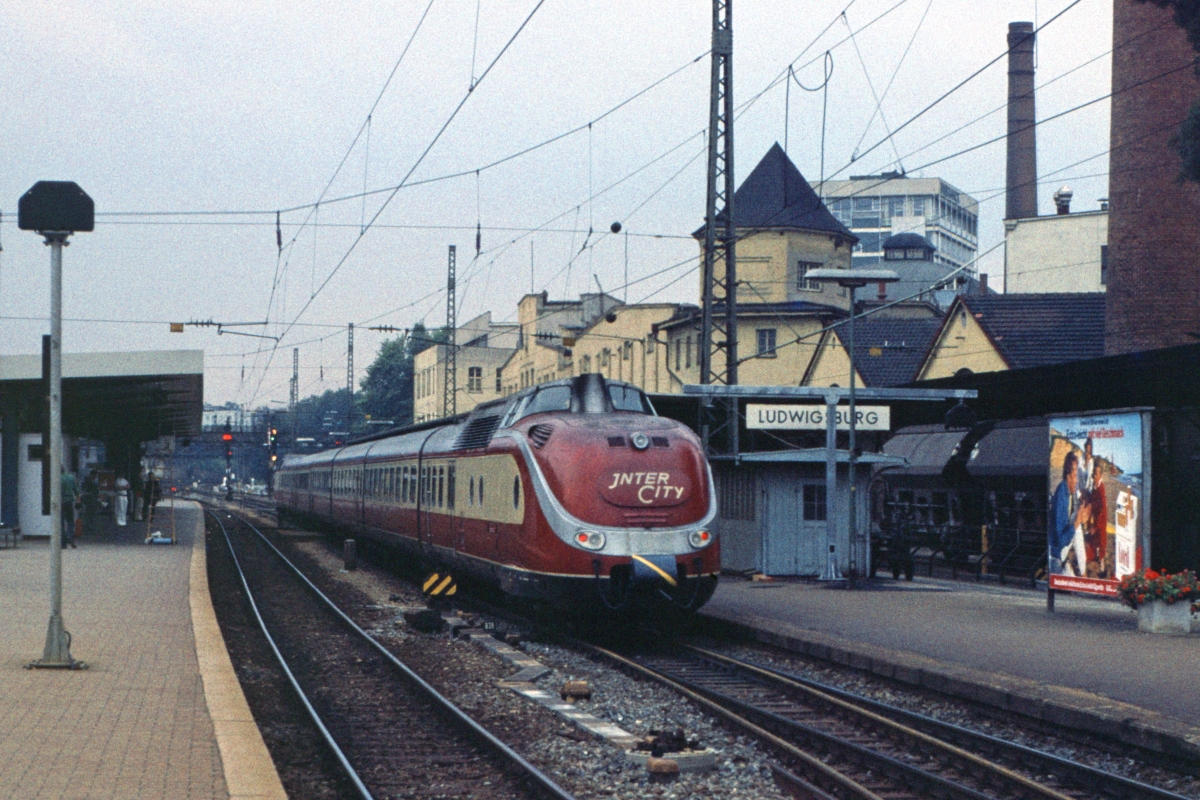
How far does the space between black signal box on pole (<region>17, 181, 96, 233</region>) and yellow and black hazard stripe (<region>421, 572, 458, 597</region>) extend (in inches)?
414

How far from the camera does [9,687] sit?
10.6m

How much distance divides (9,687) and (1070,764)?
7.91 metres

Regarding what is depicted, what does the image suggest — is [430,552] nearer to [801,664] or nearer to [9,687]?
[801,664]

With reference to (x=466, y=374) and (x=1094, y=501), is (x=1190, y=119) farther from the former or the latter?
(x=466, y=374)

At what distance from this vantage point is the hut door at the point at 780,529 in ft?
76.1

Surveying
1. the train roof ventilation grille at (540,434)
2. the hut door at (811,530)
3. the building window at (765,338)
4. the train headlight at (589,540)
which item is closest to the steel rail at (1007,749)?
the train headlight at (589,540)

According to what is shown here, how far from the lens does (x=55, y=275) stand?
11898 mm

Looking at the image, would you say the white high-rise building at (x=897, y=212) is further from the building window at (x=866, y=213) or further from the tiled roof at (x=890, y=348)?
the tiled roof at (x=890, y=348)

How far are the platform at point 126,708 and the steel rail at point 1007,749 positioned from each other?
16.7 feet

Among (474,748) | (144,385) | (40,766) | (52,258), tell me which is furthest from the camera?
(144,385)

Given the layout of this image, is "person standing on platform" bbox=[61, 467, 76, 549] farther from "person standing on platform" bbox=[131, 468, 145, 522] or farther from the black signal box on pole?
"person standing on platform" bbox=[131, 468, 145, 522]

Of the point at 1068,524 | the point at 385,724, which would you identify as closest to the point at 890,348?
the point at 1068,524

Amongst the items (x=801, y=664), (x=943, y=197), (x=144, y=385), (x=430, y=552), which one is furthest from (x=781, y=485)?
(x=943, y=197)

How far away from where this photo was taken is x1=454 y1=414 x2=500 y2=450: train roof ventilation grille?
18328 millimetres
